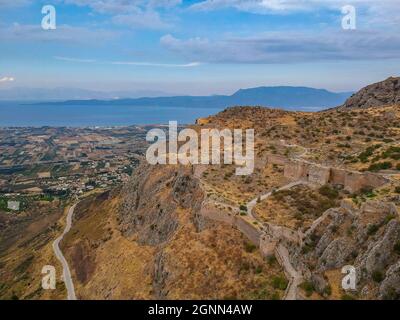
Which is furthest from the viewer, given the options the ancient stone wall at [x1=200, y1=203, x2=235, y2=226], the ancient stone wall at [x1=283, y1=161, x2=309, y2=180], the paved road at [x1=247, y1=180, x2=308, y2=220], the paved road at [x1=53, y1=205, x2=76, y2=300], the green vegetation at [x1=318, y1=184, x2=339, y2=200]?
the paved road at [x1=53, y1=205, x2=76, y2=300]

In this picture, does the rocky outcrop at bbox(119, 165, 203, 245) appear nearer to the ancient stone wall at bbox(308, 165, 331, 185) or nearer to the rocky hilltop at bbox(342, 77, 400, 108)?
the ancient stone wall at bbox(308, 165, 331, 185)

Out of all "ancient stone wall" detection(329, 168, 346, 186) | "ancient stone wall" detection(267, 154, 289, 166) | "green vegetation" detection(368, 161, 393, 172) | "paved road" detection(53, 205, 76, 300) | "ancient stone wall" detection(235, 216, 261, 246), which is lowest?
"paved road" detection(53, 205, 76, 300)

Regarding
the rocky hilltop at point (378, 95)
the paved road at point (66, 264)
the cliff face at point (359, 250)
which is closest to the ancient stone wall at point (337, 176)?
the cliff face at point (359, 250)

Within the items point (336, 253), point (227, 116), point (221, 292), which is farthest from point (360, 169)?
point (227, 116)

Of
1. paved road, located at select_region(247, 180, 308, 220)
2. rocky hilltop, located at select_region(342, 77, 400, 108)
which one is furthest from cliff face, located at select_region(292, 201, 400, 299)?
rocky hilltop, located at select_region(342, 77, 400, 108)

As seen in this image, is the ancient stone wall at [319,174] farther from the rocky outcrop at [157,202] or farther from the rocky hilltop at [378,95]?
the rocky hilltop at [378,95]

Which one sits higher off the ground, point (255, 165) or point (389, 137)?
point (389, 137)

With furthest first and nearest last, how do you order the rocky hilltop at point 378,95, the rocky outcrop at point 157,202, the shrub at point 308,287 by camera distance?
the rocky hilltop at point 378,95
the rocky outcrop at point 157,202
the shrub at point 308,287
